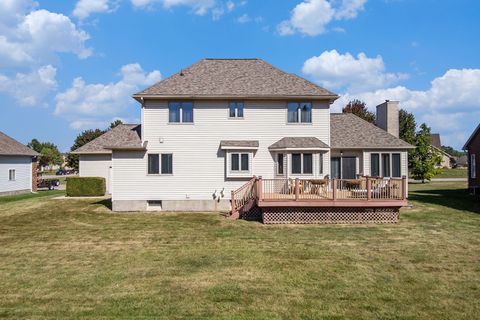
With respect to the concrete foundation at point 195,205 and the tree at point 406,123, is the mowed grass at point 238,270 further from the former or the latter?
the tree at point 406,123

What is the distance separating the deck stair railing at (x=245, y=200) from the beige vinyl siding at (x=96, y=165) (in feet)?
46.4

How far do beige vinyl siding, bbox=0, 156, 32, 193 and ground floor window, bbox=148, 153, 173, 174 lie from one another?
60.1 ft

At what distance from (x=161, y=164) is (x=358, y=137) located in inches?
474

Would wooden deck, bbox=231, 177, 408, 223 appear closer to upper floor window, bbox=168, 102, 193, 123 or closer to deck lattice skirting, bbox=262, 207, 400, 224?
deck lattice skirting, bbox=262, 207, 400, 224

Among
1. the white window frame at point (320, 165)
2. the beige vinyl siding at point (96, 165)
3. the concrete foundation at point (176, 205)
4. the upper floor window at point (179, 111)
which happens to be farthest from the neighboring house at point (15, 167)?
the white window frame at point (320, 165)

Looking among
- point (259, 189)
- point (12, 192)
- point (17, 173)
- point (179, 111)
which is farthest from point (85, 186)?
point (259, 189)

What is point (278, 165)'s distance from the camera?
790 inches

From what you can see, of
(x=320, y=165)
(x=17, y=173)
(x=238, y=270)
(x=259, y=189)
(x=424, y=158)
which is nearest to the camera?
(x=238, y=270)

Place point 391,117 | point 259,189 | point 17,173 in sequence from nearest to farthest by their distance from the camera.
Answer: point 259,189, point 391,117, point 17,173

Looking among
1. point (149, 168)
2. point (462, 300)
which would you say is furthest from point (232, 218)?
point (462, 300)

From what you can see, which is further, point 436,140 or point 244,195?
point 436,140

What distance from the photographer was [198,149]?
20.2 metres

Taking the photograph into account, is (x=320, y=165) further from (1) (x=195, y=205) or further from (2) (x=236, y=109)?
(1) (x=195, y=205)

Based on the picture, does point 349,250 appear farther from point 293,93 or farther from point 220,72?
point 220,72
